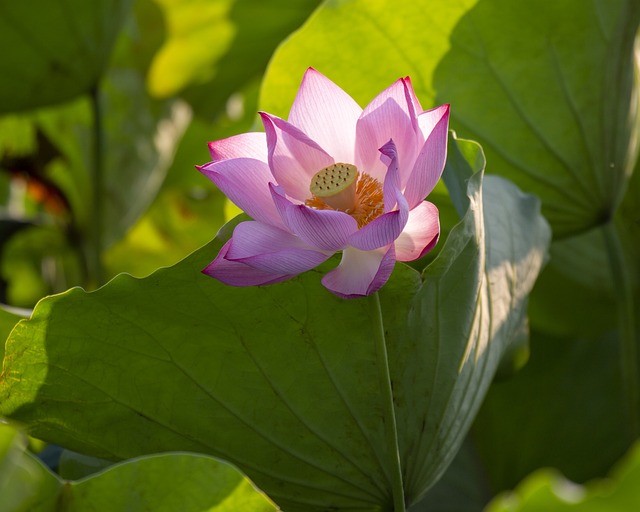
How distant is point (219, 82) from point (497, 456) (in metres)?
0.85

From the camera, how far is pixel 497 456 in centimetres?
123

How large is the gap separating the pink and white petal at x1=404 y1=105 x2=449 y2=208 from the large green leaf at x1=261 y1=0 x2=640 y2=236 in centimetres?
34

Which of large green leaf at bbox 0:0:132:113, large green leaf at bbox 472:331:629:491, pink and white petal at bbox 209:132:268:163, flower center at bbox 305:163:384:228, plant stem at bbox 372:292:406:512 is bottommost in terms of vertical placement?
large green leaf at bbox 472:331:629:491

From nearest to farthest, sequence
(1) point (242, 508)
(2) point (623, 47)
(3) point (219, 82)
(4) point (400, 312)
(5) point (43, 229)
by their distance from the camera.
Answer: (1) point (242, 508), (4) point (400, 312), (2) point (623, 47), (5) point (43, 229), (3) point (219, 82)

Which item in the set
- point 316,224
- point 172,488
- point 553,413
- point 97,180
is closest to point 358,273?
point 316,224

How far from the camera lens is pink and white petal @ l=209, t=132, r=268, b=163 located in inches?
25.6

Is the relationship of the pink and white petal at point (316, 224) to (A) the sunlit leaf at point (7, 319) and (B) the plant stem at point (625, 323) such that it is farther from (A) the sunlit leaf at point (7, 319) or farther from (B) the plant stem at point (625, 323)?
(B) the plant stem at point (625, 323)

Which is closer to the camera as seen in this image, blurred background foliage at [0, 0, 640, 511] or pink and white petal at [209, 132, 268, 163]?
pink and white petal at [209, 132, 268, 163]

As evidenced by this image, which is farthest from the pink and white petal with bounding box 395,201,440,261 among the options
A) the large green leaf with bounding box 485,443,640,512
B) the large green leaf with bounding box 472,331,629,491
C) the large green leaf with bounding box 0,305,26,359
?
the large green leaf with bounding box 472,331,629,491

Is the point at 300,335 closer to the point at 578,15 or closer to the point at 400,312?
the point at 400,312

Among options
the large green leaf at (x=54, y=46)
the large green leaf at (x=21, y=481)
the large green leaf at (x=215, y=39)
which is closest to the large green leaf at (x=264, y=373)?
the large green leaf at (x=21, y=481)

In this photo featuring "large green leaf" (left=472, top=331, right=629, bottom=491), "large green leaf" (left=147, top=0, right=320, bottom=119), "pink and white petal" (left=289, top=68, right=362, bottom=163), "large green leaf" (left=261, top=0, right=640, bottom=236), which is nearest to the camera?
"pink and white petal" (left=289, top=68, right=362, bottom=163)

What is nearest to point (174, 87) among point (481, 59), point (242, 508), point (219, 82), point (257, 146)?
point (219, 82)

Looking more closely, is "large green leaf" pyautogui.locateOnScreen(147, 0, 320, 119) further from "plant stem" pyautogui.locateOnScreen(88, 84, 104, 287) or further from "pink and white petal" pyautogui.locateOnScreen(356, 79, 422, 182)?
"pink and white petal" pyautogui.locateOnScreen(356, 79, 422, 182)
